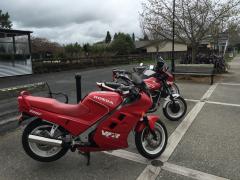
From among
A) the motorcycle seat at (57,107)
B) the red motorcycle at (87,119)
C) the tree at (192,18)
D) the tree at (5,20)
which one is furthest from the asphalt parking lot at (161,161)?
the tree at (5,20)

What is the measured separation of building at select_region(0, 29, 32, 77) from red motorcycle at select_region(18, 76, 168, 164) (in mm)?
12447

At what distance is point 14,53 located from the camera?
49.1 feet

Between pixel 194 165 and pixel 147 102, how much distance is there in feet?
3.25

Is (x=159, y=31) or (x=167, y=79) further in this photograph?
(x=159, y=31)

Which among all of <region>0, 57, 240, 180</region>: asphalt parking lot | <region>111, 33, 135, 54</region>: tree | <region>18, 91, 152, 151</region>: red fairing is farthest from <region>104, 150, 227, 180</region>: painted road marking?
<region>111, 33, 135, 54</region>: tree

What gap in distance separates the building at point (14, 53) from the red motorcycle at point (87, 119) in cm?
1245

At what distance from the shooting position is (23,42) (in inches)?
606

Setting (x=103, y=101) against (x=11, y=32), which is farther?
(x=11, y=32)

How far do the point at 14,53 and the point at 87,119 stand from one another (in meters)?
13.7

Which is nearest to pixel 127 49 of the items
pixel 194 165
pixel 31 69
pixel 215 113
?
pixel 31 69

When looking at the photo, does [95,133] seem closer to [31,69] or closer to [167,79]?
[167,79]

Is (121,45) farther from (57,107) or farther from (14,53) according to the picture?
(57,107)

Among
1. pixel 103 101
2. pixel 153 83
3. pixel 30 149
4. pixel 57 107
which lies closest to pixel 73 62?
pixel 153 83

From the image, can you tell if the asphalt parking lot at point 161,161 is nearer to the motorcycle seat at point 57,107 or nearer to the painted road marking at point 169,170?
the painted road marking at point 169,170
